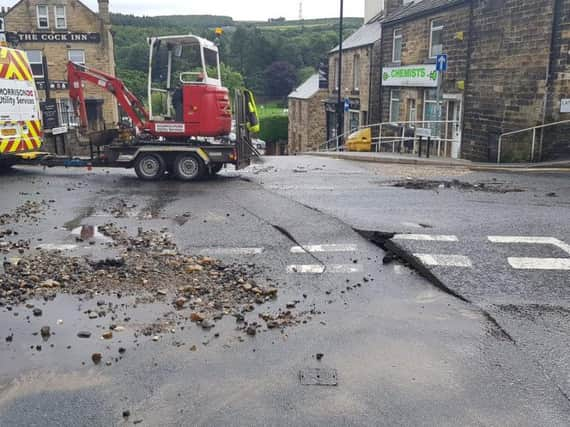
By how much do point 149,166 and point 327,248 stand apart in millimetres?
8021

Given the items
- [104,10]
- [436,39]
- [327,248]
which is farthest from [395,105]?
[104,10]

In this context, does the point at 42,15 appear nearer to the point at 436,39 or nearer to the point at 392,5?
the point at 392,5

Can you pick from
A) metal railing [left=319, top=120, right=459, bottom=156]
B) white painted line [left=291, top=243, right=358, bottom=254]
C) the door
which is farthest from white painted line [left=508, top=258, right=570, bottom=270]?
the door

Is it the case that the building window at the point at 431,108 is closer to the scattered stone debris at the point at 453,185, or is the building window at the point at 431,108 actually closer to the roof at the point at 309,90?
the scattered stone debris at the point at 453,185

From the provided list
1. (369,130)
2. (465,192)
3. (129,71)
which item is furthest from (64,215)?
(129,71)

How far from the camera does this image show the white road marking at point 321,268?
7.27 metres

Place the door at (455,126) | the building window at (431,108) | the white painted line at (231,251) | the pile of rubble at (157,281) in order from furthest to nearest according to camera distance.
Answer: the building window at (431,108) → the door at (455,126) → the white painted line at (231,251) → the pile of rubble at (157,281)

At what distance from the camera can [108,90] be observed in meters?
15.2

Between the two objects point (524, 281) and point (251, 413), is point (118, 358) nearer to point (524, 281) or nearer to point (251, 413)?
point (251, 413)

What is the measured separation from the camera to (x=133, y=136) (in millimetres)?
15578

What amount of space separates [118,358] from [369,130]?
24.9m

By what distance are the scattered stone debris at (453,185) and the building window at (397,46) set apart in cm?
1515

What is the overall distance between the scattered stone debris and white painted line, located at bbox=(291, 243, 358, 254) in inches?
217

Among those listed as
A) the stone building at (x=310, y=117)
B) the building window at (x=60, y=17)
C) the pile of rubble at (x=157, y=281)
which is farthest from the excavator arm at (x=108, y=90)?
the building window at (x=60, y=17)
